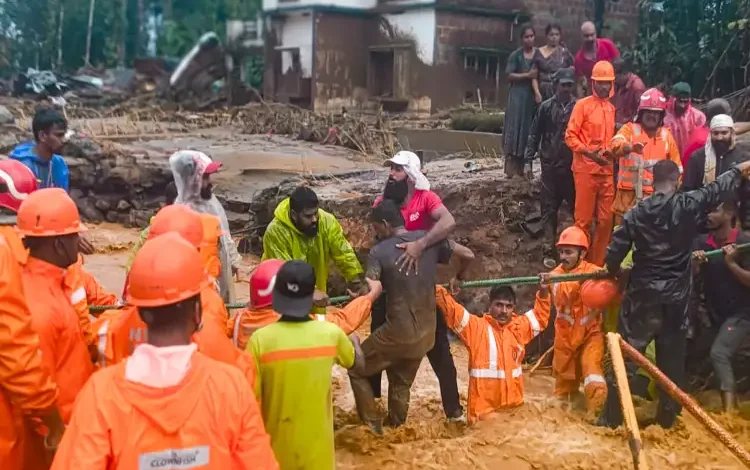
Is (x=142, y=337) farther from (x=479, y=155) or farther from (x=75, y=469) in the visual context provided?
(x=479, y=155)

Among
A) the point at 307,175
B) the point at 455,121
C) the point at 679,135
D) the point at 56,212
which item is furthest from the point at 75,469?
the point at 455,121

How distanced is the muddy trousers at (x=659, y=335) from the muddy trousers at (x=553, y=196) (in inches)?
116

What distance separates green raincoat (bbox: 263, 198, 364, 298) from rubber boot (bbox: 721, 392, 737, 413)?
9.13 ft

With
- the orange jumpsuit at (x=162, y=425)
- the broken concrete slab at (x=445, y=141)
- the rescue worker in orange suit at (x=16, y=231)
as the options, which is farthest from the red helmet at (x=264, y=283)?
the broken concrete slab at (x=445, y=141)

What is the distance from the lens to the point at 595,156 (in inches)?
291

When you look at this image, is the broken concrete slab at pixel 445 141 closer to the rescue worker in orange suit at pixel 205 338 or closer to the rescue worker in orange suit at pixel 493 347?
the rescue worker in orange suit at pixel 493 347

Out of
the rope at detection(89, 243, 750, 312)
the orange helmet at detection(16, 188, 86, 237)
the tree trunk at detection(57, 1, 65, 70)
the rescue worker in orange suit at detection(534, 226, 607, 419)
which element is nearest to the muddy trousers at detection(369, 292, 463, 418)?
the rope at detection(89, 243, 750, 312)

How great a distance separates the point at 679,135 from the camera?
25.3ft

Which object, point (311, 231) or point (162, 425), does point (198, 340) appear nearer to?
point (162, 425)

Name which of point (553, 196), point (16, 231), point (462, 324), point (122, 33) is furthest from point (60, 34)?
point (16, 231)

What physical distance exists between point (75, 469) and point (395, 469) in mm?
2866

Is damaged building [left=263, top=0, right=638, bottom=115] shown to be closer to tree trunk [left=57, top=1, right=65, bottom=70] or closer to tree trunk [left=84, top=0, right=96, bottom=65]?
tree trunk [left=84, top=0, right=96, bottom=65]

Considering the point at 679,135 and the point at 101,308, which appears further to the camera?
the point at 679,135

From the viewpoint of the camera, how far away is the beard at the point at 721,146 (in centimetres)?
648
